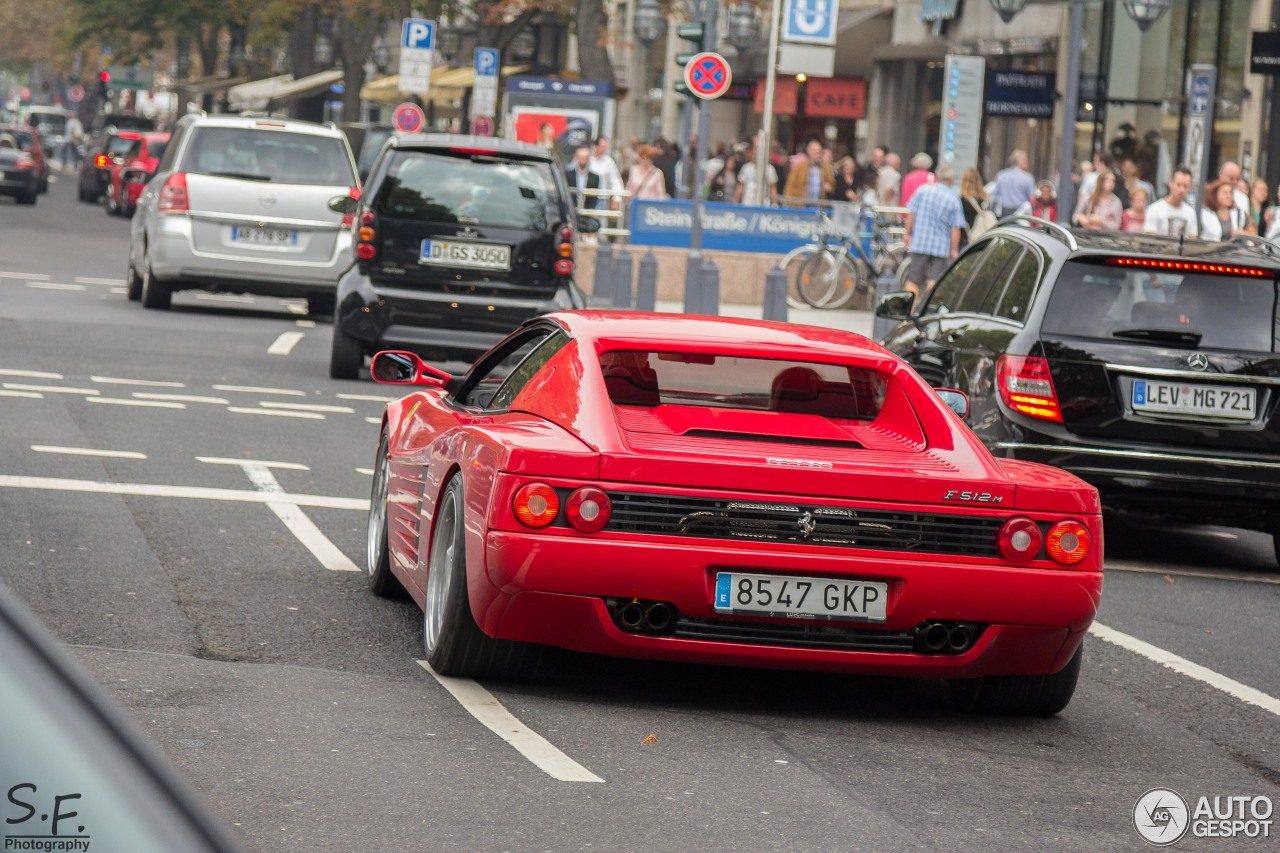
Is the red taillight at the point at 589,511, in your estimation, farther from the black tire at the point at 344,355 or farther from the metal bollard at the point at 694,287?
the metal bollard at the point at 694,287

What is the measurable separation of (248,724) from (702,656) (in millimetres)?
1263

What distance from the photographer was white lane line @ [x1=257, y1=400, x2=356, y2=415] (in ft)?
50.4

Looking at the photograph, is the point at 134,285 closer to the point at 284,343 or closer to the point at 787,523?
the point at 284,343

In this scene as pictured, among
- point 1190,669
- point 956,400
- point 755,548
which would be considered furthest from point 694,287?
point 755,548

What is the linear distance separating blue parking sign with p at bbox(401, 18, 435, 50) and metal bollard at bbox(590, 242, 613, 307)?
14.3m

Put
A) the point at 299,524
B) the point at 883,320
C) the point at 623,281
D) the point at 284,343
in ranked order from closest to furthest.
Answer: the point at 299,524
the point at 284,343
the point at 883,320
the point at 623,281

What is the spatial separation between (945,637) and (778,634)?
48 centimetres

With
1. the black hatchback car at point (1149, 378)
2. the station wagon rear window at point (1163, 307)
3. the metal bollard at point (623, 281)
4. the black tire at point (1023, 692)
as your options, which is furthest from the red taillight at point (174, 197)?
the black tire at point (1023, 692)

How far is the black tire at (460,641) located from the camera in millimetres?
6809

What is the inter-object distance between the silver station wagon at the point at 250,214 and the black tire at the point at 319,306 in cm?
152

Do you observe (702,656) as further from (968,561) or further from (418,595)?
(418,595)

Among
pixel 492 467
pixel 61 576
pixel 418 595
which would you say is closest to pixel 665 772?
pixel 492 467

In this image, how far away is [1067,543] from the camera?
22.0 feet

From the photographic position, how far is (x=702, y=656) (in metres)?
6.60
